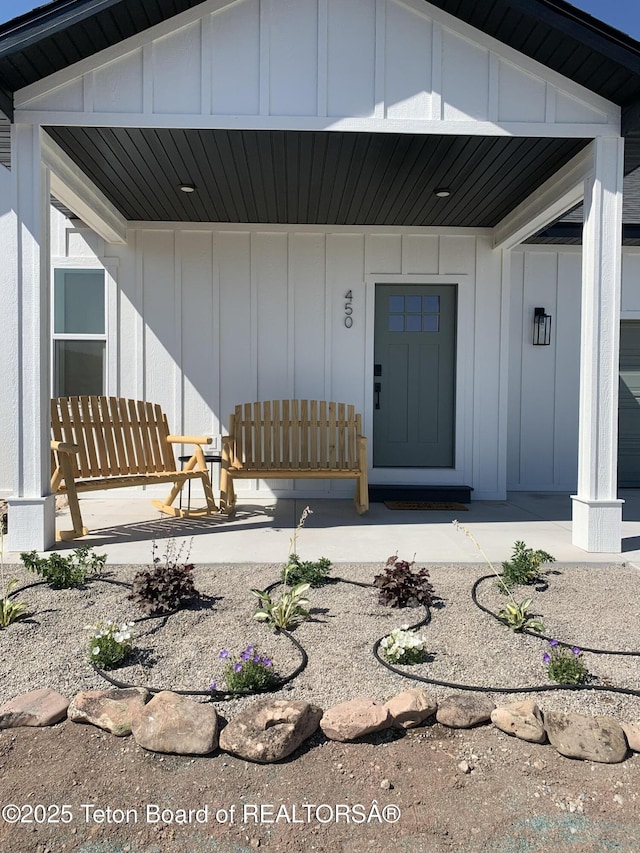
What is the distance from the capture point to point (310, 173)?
15.4 ft

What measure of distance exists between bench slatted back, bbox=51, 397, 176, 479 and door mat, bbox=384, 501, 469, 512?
80.5 inches

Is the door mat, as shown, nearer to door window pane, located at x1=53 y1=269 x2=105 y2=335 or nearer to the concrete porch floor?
the concrete porch floor

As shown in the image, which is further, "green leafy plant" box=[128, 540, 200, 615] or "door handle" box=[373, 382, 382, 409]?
"door handle" box=[373, 382, 382, 409]

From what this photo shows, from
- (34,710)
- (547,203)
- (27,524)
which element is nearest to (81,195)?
(27,524)

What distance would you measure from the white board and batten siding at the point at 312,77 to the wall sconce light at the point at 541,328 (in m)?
2.67

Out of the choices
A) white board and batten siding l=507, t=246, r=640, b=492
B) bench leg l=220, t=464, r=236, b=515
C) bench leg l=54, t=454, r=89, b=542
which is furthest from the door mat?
bench leg l=54, t=454, r=89, b=542

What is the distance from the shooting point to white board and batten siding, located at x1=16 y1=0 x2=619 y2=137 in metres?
3.88

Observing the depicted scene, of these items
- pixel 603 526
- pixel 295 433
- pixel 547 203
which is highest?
pixel 547 203

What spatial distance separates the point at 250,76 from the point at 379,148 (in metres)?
0.95

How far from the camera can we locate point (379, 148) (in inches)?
166

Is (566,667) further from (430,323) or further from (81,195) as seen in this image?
(81,195)

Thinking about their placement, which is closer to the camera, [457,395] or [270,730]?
[270,730]

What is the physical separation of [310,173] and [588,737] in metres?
4.12

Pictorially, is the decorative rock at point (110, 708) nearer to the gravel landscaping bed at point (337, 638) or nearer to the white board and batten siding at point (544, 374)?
the gravel landscaping bed at point (337, 638)
